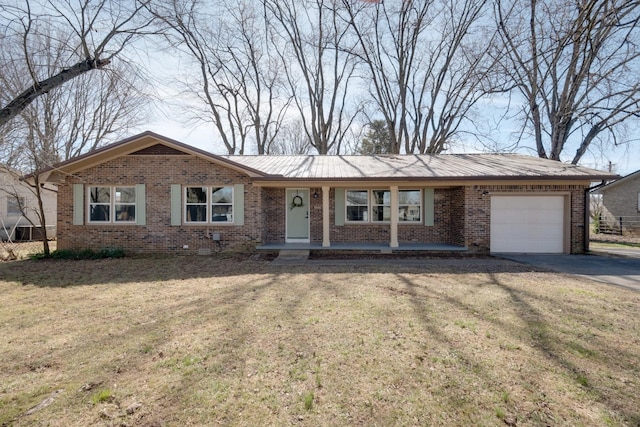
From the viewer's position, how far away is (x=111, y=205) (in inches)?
418

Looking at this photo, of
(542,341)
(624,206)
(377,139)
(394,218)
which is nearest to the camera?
(542,341)

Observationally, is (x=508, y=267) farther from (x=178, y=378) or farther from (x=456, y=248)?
(x=178, y=378)

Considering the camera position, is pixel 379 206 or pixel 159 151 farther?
pixel 379 206

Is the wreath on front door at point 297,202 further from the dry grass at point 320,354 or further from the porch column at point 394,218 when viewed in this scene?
the dry grass at point 320,354

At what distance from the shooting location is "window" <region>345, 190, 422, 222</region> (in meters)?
11.7

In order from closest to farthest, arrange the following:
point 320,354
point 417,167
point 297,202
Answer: point 320,354 → point 417,167 → point 297,202

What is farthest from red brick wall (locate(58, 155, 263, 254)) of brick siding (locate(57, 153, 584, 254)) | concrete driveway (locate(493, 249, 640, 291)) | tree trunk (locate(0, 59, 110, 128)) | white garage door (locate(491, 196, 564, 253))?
concrete driveway (locate(493, 249, 640, 291))

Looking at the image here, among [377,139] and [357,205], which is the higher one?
[377,139]

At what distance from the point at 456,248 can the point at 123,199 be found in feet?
37.5

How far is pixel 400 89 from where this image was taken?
22.5 meters

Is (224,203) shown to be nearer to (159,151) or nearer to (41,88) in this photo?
(159,151)

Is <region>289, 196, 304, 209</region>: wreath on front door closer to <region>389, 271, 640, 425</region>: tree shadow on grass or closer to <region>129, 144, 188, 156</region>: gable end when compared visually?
<region>129, 144, 188, 156</region>: gable end

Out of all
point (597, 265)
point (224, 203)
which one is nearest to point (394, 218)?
point (597, 265)

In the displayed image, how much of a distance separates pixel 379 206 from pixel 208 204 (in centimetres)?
617
